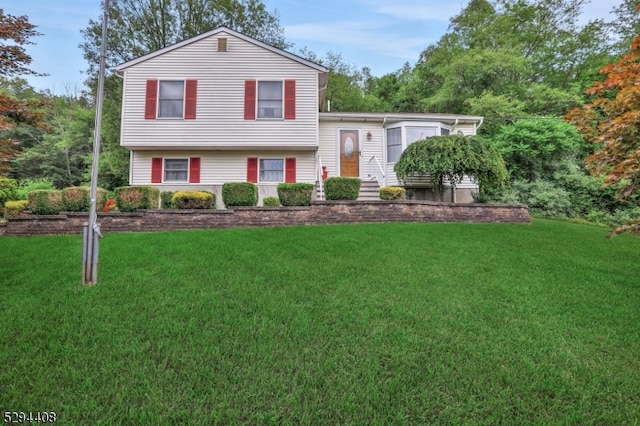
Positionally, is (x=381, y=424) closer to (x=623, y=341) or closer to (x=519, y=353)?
(x=519, y=353)

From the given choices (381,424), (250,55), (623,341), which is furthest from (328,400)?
(250,55)

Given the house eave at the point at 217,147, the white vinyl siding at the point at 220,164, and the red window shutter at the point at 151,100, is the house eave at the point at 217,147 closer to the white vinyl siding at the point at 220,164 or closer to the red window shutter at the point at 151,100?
the white vinyl siding at the point at 220,164

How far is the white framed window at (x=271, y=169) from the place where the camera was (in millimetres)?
12070

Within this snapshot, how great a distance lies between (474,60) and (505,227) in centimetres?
1383

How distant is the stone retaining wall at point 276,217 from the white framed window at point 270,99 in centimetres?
485

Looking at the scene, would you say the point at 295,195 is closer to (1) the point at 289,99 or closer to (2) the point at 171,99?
(1) the point at 289,99

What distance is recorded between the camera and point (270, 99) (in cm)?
1173

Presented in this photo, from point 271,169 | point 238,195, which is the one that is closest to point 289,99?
point 271,169

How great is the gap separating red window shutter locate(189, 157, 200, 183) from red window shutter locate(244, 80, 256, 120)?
2430 mm

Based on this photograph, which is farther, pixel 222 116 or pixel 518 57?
pixel 518 57

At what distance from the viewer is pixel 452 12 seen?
74.6 ft

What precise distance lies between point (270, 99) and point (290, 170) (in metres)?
2.62

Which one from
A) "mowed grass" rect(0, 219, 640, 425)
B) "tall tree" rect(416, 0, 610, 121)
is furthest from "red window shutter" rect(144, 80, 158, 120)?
"tall tree" rect(416, 0, 610, 121)
